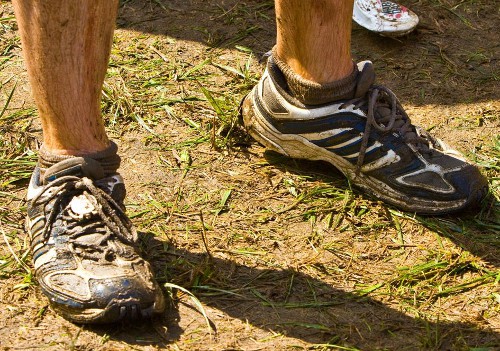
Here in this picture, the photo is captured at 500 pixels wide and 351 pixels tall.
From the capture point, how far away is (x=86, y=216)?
240 centimetres

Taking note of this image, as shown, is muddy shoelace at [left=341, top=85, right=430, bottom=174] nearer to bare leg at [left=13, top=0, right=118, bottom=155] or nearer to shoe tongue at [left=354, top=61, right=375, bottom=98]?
shoe tongue at [left=354, top=61, right=375, bottom=98]

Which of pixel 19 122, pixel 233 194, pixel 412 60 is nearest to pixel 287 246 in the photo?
pixel 233 194

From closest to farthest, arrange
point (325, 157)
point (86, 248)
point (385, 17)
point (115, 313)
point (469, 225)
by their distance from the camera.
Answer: point (115, 313) < point (86, 248) < point (469, 225) < point (325, 157) < point (385, 17)

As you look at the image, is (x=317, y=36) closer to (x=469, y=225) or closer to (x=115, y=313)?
(x=469, y=225)

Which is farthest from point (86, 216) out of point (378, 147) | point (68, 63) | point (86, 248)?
point (378, 147)

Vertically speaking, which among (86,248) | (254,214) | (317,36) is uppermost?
(317,36)

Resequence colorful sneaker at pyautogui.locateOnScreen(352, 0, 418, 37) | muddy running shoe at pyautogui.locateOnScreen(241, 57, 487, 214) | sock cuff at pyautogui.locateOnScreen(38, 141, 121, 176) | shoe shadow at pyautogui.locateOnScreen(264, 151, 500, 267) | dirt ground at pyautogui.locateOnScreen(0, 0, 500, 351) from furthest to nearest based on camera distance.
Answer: colorful sneaker at pyautogui.locateOnScreen(352, 0, 418, 37), muddy running shoe at pyautogui.locateOnScreen(241, 57, 487, 214), shoe shadow at pyautogui.locateOnScreen(264, 151, 500, 267), sock cuff at pyautogui.locateOnScreen(38, 141, 121, 176), dirt ground at pyautogui.locateOnScreen(0, 0, 500, 351)

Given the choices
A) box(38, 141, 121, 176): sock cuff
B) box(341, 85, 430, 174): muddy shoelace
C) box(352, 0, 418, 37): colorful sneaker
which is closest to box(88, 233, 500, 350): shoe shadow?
box(38, 141, 121, 176): sock cuff

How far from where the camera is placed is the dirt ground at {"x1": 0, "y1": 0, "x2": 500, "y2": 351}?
2326 millimetres

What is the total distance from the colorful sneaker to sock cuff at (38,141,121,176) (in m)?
1.93

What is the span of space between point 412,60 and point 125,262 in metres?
2.08

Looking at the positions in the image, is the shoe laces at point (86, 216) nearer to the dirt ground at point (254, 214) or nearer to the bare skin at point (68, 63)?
the bare skin at point (68, 63)

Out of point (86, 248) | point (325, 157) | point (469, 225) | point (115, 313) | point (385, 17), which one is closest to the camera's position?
point (115, 313)

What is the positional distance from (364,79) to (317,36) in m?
0.22
